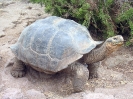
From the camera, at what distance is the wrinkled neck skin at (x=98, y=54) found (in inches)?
127

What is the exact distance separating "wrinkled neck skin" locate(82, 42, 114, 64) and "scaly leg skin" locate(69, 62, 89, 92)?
0.14 m

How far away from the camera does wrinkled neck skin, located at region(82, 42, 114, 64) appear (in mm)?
3215

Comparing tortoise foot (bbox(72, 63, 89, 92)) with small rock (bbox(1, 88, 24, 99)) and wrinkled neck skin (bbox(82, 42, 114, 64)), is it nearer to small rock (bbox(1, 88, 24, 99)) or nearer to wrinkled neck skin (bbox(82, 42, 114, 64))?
wrinkled neck skin (bbox(82, 42, 114, 64))

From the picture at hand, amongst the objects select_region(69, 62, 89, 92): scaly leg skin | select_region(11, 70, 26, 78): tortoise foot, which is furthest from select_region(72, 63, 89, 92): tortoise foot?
select_region(11, 70, 26, 78): tortoise foot

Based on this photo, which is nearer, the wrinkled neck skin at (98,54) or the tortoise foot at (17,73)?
the wrinkled neck skin at (98,54)

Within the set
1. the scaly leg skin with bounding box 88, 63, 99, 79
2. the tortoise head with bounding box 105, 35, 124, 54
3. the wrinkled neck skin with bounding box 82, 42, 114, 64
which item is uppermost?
the tortoise head with bounding box 105, 35, 124, 54

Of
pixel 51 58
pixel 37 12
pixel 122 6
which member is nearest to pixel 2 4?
pixel 37 12

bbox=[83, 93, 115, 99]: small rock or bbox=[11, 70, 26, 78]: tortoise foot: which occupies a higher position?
bbox=[83, 93, 115, 99]: small rock

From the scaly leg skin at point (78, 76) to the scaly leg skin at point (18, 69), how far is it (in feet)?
2.57

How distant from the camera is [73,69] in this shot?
3.29 metres

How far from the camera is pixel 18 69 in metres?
3.70

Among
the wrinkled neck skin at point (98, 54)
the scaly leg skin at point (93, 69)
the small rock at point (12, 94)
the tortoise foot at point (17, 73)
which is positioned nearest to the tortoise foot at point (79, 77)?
the wrinkled neck skin at point (98, 54)

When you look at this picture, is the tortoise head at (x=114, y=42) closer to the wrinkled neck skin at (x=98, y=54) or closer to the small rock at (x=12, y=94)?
the wrinkled neck skin at (x=98, y=54)

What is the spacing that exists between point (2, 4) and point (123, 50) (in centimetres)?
358
